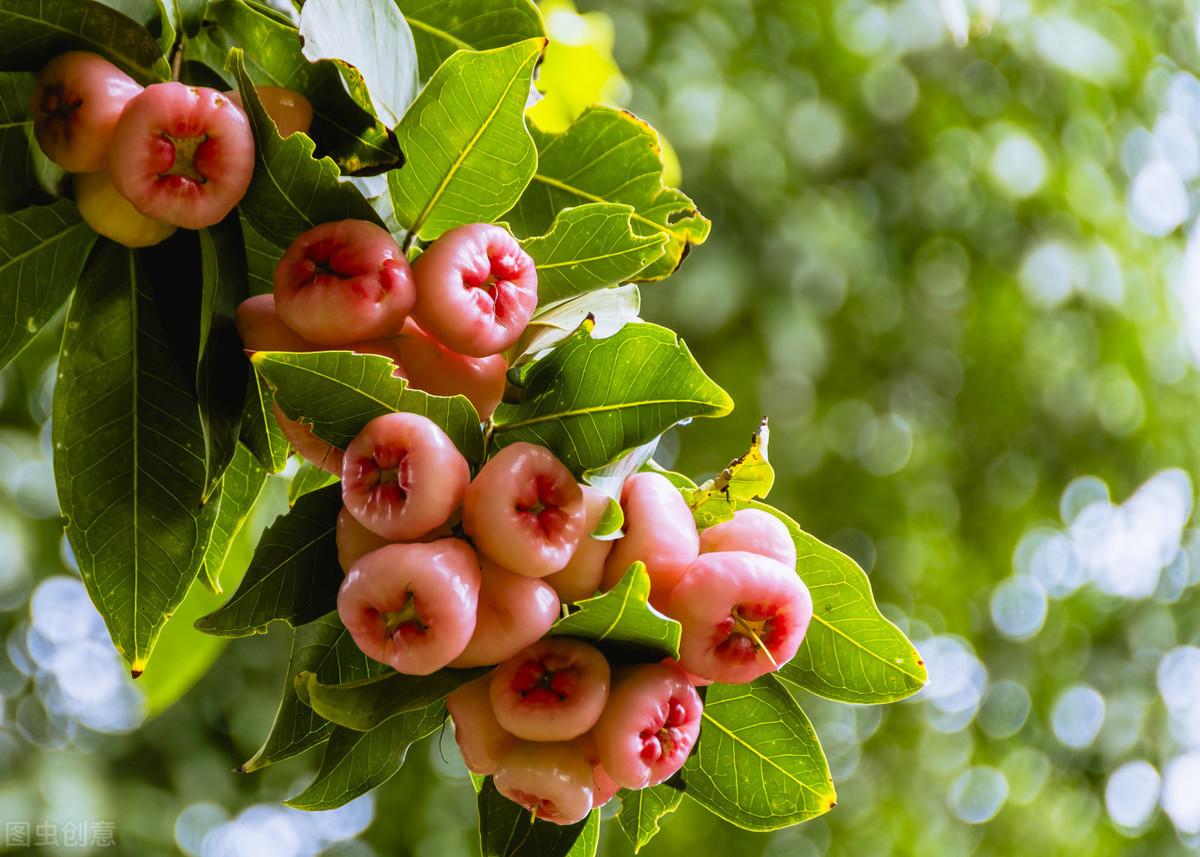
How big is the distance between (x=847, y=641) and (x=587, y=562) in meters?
0.11

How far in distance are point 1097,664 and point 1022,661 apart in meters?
0.24

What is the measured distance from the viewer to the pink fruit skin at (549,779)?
1.37 ft

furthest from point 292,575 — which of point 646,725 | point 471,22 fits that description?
point 471,22

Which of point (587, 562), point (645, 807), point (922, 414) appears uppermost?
point (587, 562)

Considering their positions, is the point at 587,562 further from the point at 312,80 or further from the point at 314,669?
the point at 312,80

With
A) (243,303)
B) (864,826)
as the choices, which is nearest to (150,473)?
(243,303)

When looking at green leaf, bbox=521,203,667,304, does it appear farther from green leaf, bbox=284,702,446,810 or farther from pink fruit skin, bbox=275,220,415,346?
green leaf, bbox=284,702,446,810

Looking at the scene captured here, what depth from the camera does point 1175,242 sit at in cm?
262

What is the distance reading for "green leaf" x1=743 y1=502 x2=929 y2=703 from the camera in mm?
469

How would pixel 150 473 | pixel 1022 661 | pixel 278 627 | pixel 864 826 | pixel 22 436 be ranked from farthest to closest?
pixel 1022 661 < pixel 864 826 < pixel 278 627 < pixel 22 436 < pixel 150 473

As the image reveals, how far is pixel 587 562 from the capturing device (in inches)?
17.1

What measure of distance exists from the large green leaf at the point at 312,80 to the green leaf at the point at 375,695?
7.8 inches

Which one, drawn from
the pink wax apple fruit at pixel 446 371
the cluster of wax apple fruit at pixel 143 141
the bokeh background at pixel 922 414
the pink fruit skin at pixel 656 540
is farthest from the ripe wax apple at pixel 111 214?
the bokeh background at pixel 922 414

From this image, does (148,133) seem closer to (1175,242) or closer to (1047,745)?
(1175,242)
